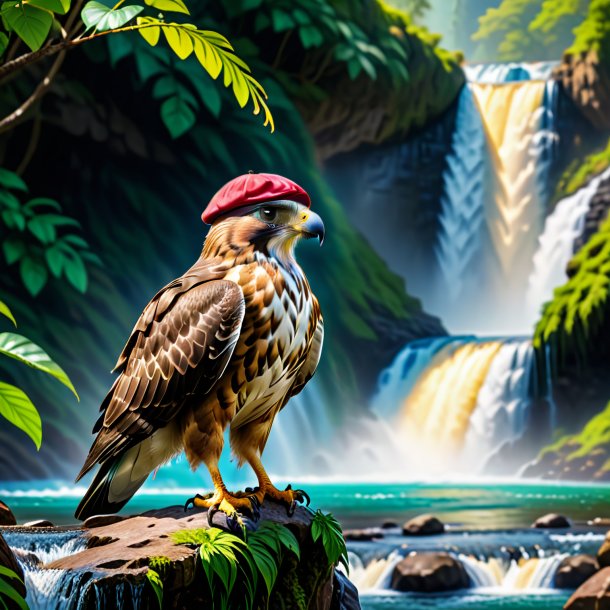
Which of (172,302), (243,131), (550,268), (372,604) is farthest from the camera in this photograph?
(550,268)

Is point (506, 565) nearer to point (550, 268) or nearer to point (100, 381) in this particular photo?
point (100, 381)

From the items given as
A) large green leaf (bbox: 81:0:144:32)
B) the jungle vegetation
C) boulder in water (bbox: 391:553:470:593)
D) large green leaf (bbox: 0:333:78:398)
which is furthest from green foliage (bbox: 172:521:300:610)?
the jungle vegetation

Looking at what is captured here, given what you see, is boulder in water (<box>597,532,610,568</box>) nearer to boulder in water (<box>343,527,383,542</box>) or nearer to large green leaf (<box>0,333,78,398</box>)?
boulder in water (<box>343,527,383,542</box>)

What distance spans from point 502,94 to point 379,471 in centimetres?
482

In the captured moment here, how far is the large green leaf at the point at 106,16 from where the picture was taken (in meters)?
1.90

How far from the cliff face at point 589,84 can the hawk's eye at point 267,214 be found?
881 centimetres

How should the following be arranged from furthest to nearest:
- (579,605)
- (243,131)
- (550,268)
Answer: (550,268) < (243,131) < (579,605)

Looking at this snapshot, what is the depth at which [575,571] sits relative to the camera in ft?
17.2

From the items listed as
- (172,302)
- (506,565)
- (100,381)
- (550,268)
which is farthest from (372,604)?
(550,268)

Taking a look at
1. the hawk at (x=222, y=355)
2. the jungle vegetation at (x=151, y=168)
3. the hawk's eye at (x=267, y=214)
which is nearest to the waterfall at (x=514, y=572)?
the jungle vegetation at (x=151, y=168)

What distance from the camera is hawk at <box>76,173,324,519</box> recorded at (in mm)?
2068

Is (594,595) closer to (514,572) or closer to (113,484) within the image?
(514,572)

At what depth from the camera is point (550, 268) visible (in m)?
9.92

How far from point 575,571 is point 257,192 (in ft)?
13.1
